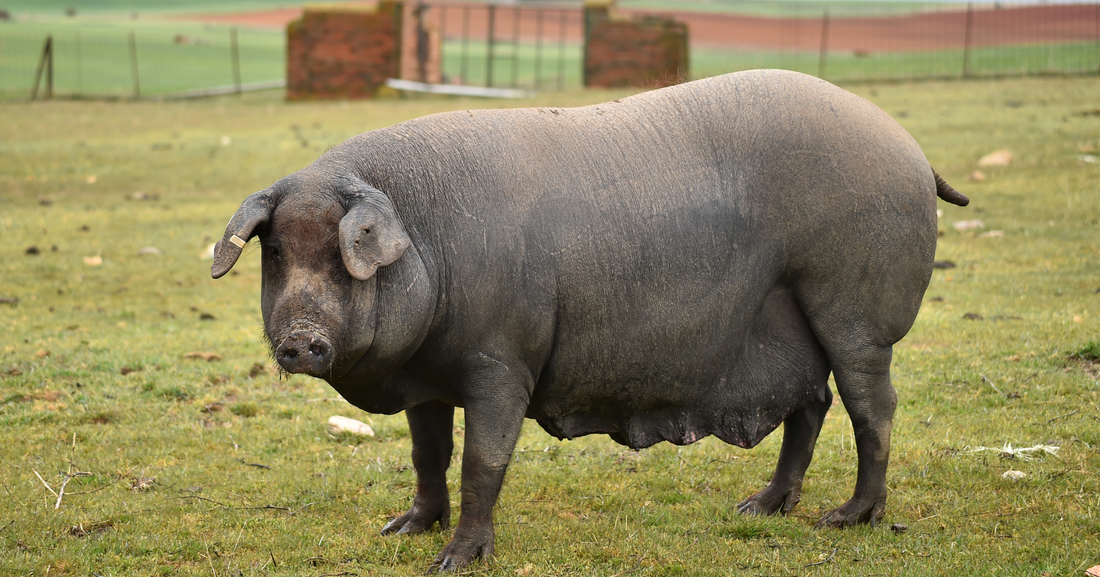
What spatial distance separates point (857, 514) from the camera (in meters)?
5.58

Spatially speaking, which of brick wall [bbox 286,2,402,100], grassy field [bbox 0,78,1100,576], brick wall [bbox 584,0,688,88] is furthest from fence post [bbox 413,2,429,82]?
grassy field [bbox 0,78,1100,576]

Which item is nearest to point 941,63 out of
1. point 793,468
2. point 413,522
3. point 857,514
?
point 793,468

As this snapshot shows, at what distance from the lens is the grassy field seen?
5.27 m

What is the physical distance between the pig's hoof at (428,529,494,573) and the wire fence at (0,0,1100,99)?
1385 cm

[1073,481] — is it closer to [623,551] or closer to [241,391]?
[623,551]

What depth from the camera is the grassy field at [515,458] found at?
5266mm

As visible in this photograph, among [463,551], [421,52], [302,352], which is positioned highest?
[421,52]

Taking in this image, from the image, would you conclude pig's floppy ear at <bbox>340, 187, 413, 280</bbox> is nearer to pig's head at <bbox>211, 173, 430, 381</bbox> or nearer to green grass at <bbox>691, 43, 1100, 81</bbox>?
pig's head at <bbox>211, 173, 430, 381</bbox>

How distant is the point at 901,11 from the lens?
30484 mm

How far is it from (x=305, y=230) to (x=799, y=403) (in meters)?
2.75

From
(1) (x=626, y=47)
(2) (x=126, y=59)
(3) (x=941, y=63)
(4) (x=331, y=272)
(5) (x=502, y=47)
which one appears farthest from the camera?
(5) (x=502, y=47)

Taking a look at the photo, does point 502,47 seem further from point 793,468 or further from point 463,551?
point 463,551

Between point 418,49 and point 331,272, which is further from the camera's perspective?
point 418,49

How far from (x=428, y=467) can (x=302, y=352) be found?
58.3 inches
